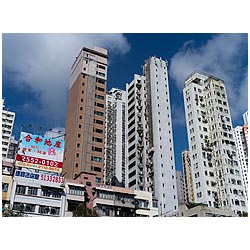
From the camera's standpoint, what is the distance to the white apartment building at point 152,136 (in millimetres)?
28812

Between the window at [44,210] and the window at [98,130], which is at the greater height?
the window at [98,130]

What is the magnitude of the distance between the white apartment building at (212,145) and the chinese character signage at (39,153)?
43.7 feet

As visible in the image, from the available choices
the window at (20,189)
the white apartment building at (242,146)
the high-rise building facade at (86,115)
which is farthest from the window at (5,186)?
the white apartment building at (242,146)

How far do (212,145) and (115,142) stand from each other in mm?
13400

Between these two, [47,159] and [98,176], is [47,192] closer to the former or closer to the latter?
[47,159]

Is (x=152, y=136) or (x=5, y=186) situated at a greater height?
(x=152, y=136)

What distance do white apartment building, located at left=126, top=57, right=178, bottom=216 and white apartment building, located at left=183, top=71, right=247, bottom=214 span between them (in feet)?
6.76

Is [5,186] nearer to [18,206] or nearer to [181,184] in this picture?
[18,206]

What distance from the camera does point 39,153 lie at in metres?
19.2

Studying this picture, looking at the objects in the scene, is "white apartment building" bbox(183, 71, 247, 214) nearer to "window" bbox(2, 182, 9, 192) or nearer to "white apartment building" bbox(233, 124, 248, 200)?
"window" bbox(2, 182, 9, 192)

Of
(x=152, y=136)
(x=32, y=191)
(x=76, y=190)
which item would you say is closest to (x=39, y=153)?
(x=32, y=191)

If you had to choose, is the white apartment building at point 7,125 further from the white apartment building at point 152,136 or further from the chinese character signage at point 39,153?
the chinese character signage at point 39,153

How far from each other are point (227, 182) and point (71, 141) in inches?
530
